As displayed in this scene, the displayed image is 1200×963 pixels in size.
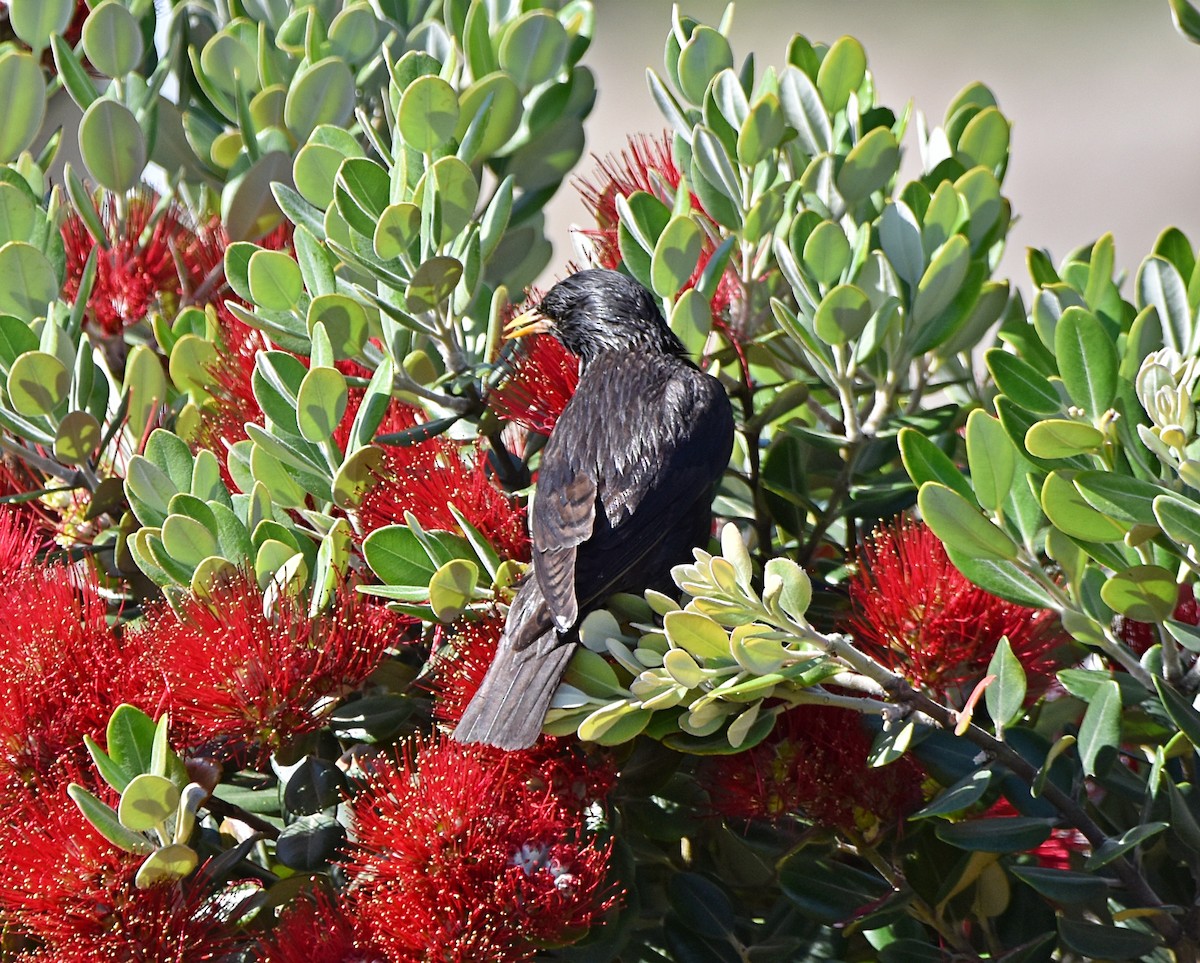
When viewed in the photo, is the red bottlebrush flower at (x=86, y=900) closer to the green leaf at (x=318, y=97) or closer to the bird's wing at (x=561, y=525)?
the bird's wing at (x=561, y=525)

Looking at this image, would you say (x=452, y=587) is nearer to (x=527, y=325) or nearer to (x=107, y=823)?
(x=107, y=823)

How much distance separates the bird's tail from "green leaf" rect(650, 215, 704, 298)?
1.40 feet

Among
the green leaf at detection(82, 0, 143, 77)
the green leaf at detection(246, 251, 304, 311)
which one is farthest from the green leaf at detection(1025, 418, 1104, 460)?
the green leaf at detection(82, 0, 143, 77)

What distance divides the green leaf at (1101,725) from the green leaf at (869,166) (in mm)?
611

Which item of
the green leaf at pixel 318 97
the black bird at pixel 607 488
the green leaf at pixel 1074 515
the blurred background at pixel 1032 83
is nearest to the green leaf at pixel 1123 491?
the green leaf at pixel 1074 515

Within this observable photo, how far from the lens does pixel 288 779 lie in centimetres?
141

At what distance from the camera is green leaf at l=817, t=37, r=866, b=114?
5.30 ft

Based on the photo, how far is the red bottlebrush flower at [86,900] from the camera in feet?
4.04

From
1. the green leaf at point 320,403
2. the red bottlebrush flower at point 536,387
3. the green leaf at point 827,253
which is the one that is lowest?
the green leaf at point 320,403

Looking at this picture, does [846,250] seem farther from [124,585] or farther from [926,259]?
[124,585]

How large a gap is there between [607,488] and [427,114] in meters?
0.47

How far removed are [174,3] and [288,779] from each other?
1208mm

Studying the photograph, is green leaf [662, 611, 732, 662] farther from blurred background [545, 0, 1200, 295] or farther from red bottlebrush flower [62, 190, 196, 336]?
blurred background [545, 0, 1200, 295]

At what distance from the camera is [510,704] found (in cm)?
129
